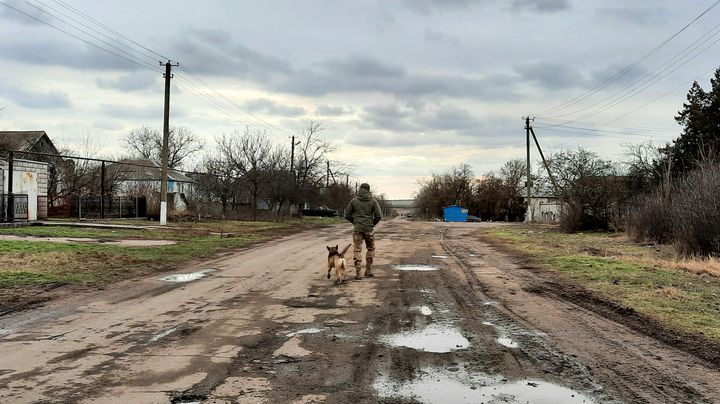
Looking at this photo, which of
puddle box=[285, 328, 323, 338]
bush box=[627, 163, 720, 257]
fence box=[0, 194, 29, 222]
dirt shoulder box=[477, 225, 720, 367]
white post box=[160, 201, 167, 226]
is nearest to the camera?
puddle box=[285, 328, 323, 338]

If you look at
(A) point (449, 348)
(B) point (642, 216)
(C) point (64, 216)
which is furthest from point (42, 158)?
(A) point (449, 348)

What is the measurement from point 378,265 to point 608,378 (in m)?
8.43

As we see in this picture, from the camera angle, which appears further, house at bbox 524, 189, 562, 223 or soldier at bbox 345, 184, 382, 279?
house at bbox 524, 189, 562, 223

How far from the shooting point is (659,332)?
635cm

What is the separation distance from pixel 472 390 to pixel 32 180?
31518 millimetres

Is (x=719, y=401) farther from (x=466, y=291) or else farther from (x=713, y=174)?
(x=713, y=174)

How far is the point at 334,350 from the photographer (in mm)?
5395

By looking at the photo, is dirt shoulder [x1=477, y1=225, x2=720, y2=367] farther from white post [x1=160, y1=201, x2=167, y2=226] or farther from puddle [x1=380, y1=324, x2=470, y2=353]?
white post [x1=160, y1=201, x2=167, y2=226]

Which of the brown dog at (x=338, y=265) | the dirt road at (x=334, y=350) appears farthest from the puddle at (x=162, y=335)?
the brown dog at (x=338, y=265)

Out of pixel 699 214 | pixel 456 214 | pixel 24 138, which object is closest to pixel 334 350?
pixel 699 214

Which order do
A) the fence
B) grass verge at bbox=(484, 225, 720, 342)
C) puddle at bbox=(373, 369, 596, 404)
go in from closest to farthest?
puddle at bbox=(373, 369, 596, 404), grass verge at bbox=(484, 225, 720, 342), the fence

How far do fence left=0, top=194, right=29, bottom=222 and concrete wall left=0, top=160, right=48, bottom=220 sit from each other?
0.95 m

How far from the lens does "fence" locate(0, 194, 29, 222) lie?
83.4 ft

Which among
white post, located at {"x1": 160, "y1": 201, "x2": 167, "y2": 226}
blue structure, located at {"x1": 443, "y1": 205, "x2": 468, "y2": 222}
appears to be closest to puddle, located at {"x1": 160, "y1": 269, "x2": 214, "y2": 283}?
white post, located at {"x1": 160, "y1": 201, "x2": 167, "y2": 226}
